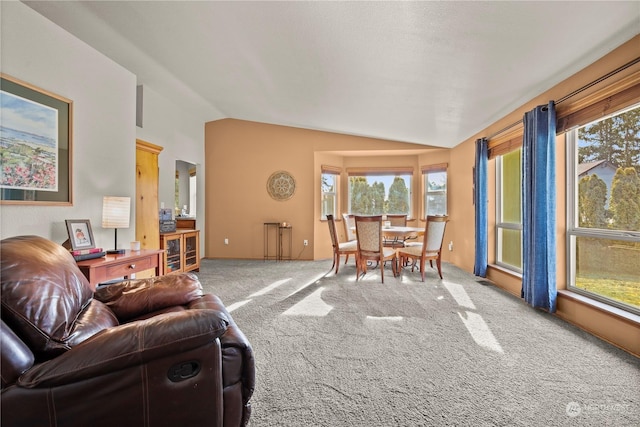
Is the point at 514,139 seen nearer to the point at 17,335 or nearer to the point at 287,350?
the point at 287,350

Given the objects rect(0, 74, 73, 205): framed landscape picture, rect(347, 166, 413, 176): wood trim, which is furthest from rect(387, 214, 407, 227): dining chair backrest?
rect(0, 74, 73, 205): framed landscape picture

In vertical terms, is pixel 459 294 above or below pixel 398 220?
below

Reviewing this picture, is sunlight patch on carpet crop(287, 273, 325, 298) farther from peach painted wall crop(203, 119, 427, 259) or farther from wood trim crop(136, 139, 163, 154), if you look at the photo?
wood trim crop(136, 139, 163, 154)

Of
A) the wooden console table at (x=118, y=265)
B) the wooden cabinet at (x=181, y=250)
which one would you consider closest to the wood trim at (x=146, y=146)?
the wooden cabinet at (x=181, y=250)

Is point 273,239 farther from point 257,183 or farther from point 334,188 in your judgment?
point 334,188

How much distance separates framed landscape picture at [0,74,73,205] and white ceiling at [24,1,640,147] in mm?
793

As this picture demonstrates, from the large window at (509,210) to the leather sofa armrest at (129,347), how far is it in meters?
4.05

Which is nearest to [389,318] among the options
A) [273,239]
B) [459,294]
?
[459,294]

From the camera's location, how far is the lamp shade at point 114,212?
114 inches

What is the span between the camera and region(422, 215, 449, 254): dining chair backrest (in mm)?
4324

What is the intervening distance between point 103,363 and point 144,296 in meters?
0.88

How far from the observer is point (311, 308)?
314cm

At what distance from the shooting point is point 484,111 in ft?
12.2

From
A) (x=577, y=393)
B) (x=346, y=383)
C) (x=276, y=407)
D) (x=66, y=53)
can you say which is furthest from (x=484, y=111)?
(x=66, y=53)
